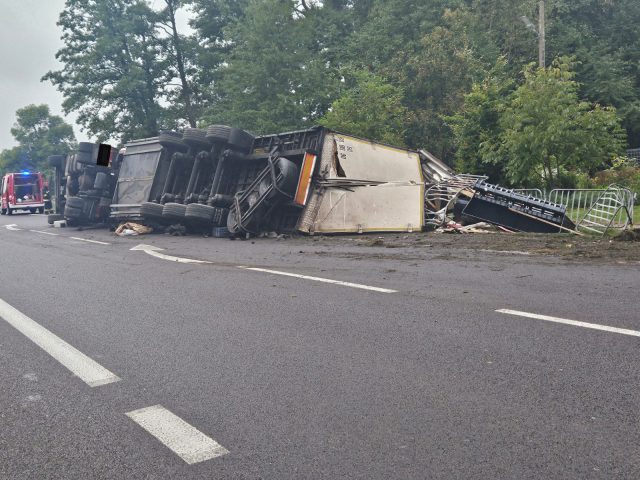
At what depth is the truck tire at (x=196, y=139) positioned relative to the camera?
14.4 metres

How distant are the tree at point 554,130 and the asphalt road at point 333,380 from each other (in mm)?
10430

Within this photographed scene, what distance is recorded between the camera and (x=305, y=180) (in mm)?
12742

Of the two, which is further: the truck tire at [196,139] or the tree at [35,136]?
the tree at [35,136]

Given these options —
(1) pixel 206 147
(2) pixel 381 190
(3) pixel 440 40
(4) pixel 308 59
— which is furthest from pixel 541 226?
(4) pixel 308 59

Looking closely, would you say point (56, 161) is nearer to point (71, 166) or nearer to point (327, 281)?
point (71, 166)

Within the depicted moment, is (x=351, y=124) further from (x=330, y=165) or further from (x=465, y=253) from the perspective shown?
(x=465, y=253)

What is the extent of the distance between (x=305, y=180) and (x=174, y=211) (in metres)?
3.76

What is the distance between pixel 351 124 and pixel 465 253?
1476 centimetres

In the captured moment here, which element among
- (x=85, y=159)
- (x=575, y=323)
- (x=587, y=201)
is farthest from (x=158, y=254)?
(x=85, y=159)

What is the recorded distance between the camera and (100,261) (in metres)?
9.46

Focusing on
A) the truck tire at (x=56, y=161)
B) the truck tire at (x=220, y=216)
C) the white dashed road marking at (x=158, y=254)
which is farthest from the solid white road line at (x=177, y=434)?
the truck tire at (x=56, y=161)

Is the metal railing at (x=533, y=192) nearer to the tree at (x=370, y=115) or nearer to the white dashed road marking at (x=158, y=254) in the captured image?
the tree at (x=370, y=115)

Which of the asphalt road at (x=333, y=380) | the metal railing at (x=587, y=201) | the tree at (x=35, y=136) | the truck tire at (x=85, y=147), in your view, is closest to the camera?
the asphalt road at (x=333, y=380)

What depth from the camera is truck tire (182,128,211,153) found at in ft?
47.2
